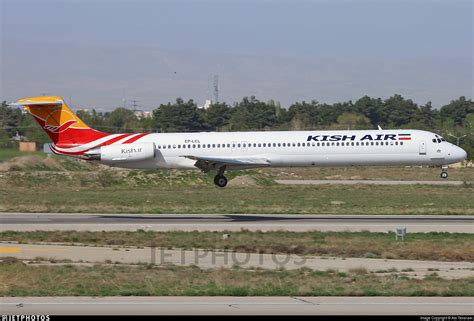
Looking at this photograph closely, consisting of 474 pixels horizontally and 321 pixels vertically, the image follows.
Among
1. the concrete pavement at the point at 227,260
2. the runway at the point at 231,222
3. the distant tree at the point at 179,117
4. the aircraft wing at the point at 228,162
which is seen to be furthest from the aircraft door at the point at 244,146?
the distant tree at the point at 179,117

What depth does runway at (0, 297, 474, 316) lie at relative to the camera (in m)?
15.2

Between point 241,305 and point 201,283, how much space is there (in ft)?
10.0

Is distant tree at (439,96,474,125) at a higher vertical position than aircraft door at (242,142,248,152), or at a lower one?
higher

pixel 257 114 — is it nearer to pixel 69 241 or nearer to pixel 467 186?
pixel 467 186

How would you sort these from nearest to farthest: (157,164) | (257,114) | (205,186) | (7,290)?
(7,290) < (157,164) < (205,186) < (257,114)

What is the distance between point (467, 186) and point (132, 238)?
28322 millimetres

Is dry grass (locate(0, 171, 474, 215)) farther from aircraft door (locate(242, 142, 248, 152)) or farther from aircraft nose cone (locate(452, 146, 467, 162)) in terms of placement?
aircraft door (locate(242, 142, 248, 152))

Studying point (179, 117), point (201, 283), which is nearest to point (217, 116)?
point (179, 117)

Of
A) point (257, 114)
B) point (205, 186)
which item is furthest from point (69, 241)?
point (257, 114)

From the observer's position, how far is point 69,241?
87.5ft

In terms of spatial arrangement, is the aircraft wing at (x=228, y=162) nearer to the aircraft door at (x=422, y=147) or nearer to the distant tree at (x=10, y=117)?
the aircraft door at (x=422, y=147)

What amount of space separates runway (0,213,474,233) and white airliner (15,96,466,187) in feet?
34.7

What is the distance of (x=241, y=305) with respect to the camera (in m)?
16.0

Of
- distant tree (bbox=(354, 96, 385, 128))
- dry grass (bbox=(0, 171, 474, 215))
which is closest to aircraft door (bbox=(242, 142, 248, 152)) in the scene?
dry grass (bbox=(0, 171, 474, 215))
